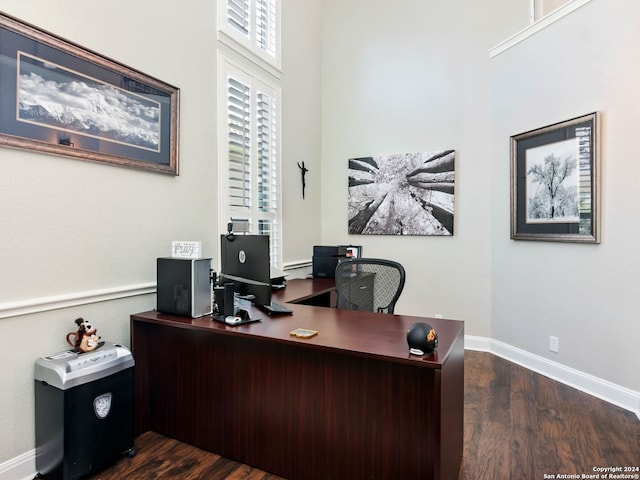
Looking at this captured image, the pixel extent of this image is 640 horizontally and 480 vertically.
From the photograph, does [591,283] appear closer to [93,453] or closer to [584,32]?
[584,32]

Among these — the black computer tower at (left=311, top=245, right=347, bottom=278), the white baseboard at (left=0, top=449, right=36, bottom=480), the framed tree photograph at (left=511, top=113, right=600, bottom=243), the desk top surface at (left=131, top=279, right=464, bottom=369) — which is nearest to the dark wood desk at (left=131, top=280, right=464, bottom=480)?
the desk top surface at (left=131, top=279, right=464, bottom=369)

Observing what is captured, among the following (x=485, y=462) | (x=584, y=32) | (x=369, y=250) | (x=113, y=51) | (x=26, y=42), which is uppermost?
(x=584, y=32)

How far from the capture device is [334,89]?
449cm

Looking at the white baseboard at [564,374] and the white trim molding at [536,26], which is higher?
the white trim molding at [536,26]

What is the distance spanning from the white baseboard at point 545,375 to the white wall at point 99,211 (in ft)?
0.21

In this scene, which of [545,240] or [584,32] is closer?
[584,32]

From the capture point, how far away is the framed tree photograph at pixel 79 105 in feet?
5.59

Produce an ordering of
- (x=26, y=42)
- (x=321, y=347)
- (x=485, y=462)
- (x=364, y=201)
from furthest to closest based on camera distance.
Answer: (x=364, y=201) → (x=485, y=462) → (x=26, y=42) → (x=321, y=347)

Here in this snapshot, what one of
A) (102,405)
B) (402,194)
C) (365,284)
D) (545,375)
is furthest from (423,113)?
(102,405)

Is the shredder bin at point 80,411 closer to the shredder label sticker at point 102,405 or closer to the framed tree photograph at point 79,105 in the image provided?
the shredder label sticker at point 102,405

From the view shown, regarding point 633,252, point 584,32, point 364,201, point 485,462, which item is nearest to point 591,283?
point 633,252

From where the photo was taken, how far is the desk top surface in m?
1.47

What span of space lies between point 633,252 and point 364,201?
8.12ft

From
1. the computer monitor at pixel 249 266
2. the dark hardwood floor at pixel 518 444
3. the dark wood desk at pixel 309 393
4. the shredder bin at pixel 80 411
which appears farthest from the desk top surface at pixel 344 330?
the dark hardwood floor at pixel 518 444
